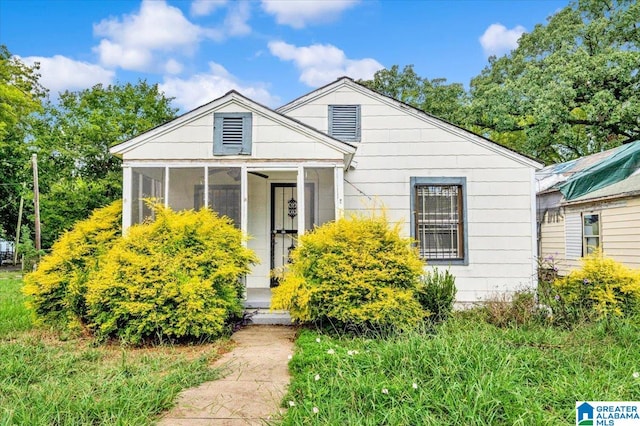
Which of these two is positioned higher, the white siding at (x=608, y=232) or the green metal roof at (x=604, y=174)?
the green metal roof at (x=604, y=174)

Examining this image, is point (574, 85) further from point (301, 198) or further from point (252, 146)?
point (252, 146)

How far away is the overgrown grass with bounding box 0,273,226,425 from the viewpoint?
9.35 ft

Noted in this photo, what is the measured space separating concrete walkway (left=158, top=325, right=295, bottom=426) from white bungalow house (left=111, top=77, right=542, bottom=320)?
1915mm

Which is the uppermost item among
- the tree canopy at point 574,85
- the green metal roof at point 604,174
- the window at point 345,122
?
the tree canopy at point 574,85

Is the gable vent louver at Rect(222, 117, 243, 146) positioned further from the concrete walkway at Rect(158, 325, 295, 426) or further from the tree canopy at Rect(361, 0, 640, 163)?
the tree canopy at Rect(361, 0, 640, 163)

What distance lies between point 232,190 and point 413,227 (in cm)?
344

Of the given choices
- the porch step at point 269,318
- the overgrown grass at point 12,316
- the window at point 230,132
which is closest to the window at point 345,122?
the window at point 230,132

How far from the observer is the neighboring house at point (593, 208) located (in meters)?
9.18

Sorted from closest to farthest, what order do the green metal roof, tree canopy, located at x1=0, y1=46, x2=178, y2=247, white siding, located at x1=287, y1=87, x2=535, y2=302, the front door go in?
white siding, located at x1=287, y1=87, x2=535, y2=302
the front door
the green metal roof
tree canopy, located at x1=0, y1=46, x2=178, y2=247

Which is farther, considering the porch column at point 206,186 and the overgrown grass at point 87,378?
the porch column at point 206,186

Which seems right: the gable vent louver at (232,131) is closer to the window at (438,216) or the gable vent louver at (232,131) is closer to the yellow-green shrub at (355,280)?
the yellow-green shrub at (355,280)

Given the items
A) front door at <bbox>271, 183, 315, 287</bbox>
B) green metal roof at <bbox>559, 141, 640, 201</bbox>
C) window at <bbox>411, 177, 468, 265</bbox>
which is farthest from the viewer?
green metal roof at <bbox>559, 141, 640, 201</bbox>

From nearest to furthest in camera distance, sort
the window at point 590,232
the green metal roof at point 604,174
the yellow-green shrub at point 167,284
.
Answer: the yellow-green shrub at point 167,284 → the green metal roof at point 604,174 → the window at point 590,232

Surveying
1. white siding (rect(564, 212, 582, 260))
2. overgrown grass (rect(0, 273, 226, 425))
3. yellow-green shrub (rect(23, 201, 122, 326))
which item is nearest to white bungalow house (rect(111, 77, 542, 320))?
yellow-green shrub (rect(23, 201, 122, 326))
